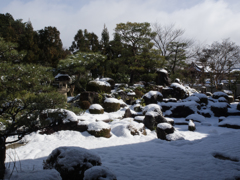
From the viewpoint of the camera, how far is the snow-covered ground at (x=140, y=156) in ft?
9.52

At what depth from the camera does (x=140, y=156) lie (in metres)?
4.06

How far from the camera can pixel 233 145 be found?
450 cm

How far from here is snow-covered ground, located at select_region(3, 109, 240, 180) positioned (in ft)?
9.52

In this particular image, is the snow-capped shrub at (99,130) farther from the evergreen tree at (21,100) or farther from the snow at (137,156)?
the evergreen tree at (21,100)

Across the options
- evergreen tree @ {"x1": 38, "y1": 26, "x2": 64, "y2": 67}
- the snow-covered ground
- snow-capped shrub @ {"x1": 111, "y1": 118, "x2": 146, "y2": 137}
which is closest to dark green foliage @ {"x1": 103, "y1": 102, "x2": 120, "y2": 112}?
the snow-covered ground

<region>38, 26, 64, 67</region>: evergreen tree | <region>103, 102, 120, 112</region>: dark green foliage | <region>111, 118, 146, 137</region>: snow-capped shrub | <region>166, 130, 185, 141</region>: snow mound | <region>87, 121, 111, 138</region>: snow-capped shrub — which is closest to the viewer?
<region>166, 130, 185, 141</region>: snow mound

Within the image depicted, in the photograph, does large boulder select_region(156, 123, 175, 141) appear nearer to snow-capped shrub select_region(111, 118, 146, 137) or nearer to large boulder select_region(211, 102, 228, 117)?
snow-capped shrub select_region(111, 118, 146, 137)

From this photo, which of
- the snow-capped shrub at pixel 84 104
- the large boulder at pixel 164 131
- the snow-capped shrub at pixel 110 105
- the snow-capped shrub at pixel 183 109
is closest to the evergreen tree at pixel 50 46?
the snow-capped shrub at pixel 84 104

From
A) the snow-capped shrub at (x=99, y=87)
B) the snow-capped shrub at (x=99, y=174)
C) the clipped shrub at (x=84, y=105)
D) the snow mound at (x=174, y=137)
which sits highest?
the snow-capped shrub at (x=99, y=87)

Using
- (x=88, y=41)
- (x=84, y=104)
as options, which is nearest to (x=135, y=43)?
(x=88, y=41)

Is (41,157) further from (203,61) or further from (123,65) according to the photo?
(203,61)

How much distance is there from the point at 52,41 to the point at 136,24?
8.26 metres

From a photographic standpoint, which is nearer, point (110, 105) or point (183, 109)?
point (110, 105)

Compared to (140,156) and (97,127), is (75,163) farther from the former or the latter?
(97,127)
